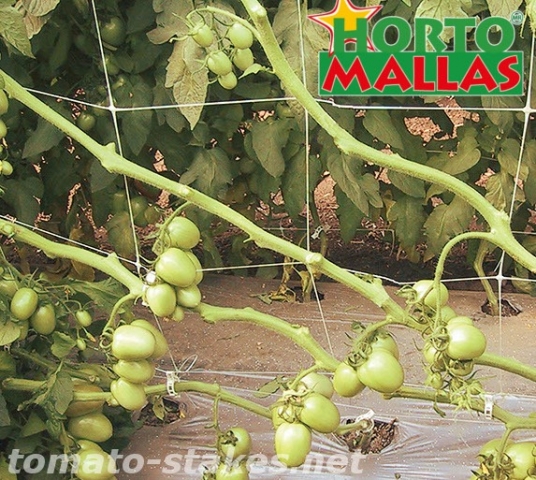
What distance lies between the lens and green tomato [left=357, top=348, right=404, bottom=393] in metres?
0.94

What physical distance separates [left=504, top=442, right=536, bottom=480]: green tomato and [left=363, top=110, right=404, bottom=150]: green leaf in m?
1.08

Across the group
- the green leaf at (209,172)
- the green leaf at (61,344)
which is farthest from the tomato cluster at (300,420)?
the green leaf at (209,172)

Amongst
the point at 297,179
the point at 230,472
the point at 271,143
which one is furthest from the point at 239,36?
the point at 297,179

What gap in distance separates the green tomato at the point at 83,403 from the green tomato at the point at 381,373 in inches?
20.6

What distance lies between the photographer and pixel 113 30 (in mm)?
2000

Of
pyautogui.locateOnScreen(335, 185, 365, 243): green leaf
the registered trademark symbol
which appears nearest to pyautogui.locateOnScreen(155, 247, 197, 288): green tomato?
the registered trademark symbol

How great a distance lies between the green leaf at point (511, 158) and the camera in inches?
80.7

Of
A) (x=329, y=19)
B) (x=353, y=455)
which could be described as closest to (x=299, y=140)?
(x=329, y=19)

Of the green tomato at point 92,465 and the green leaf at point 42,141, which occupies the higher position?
the green leaf at point 42,141

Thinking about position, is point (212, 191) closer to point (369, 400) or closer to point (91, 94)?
point (91, 94)

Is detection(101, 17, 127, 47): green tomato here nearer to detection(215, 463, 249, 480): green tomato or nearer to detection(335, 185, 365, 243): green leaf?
detection(335, 185, 365, 243): green leaf

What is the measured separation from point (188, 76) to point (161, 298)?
0.77m

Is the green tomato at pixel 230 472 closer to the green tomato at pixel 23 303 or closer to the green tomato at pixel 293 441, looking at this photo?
the green tomato at pixel 293 441

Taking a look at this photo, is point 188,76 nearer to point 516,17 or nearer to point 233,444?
point 516,17
